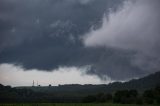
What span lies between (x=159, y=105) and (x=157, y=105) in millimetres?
1198

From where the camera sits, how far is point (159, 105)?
651 ft

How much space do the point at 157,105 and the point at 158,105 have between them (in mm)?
557

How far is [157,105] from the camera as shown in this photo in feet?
650

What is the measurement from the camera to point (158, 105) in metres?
198

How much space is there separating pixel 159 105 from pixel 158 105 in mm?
663
